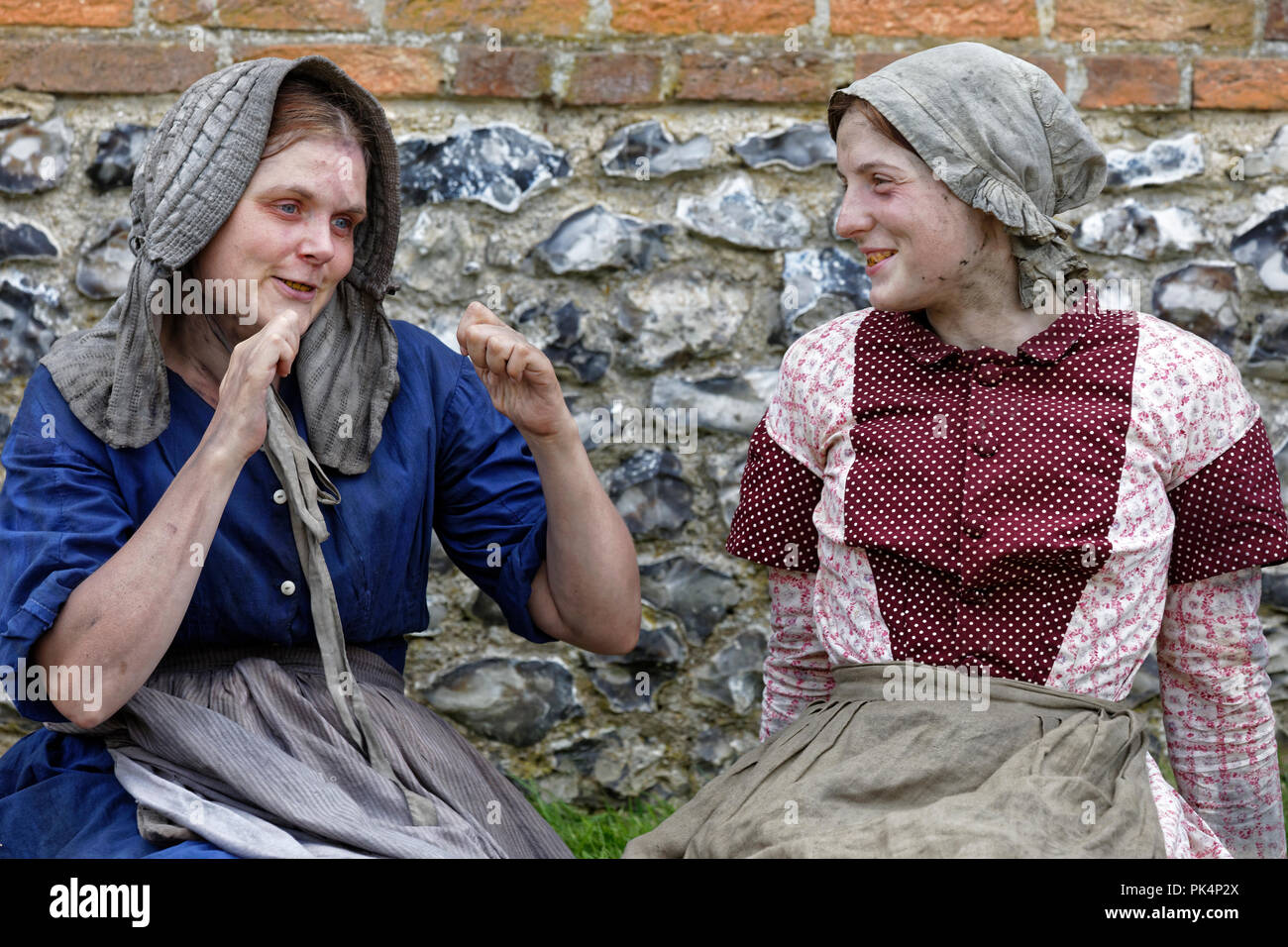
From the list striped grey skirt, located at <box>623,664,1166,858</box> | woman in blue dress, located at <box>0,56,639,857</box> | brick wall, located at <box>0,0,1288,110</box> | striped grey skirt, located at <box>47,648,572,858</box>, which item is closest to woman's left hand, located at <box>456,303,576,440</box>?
woman in blue dress, located at <box>0,56,639,857</box>

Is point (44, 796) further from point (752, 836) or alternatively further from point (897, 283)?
point (897, 283)

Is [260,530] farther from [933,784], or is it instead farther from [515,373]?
[933,784]

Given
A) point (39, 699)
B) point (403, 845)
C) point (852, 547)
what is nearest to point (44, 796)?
point (39, 699)

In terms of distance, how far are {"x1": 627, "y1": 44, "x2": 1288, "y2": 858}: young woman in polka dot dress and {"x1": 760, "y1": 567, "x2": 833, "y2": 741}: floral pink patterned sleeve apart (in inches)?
4.5

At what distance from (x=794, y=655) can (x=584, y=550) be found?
42 centimetres

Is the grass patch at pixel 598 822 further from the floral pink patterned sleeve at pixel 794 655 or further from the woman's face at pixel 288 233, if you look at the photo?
the woman's face at pixel 288 233

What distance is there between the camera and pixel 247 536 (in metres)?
2.11

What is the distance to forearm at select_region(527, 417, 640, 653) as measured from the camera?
2164 millimetres

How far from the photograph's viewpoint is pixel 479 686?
301 cm

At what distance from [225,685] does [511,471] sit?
0.57m

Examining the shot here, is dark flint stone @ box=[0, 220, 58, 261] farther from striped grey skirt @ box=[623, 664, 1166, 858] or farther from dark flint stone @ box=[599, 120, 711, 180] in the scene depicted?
striped grey skirt @ box=[623, 664, 1166, 858]

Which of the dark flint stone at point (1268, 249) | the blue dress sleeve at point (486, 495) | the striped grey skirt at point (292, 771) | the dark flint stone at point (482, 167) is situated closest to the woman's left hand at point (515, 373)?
the blue dress sleeve at point (486, 495)

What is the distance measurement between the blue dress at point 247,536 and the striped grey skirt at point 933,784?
1.66ft

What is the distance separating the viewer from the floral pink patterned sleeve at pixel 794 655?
2.35m
